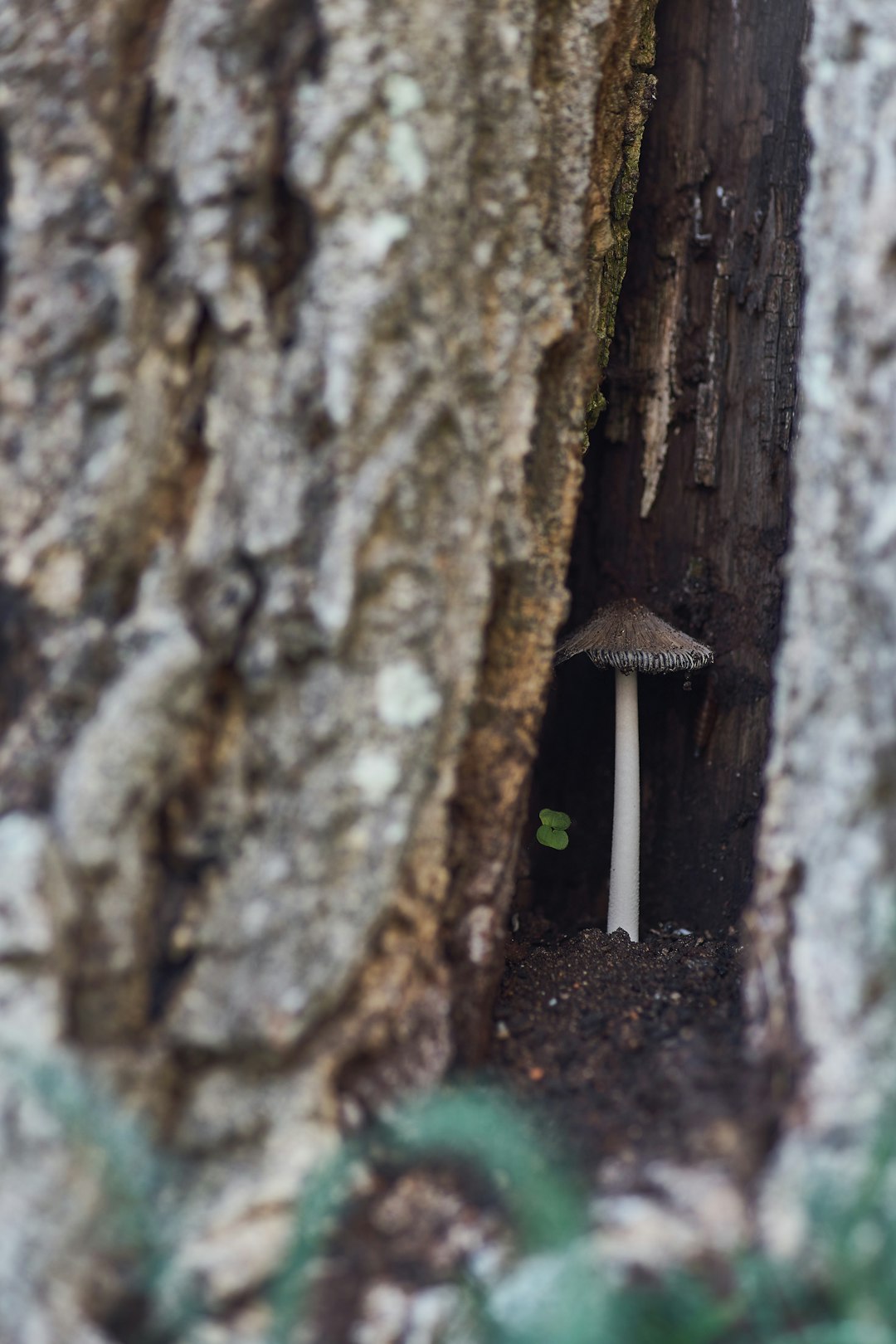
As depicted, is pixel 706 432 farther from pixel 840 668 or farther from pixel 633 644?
pixel 840 668

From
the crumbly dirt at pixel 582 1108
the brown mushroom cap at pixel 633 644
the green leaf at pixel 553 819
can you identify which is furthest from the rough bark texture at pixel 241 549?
the green leaf at pixel 553 819

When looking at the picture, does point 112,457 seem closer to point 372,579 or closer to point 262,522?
point 262,522

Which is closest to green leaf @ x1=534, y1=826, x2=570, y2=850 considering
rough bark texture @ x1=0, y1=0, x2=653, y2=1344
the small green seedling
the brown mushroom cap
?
the small green seedling

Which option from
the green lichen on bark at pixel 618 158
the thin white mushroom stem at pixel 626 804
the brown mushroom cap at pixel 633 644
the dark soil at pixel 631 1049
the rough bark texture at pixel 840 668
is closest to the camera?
the rough bark texture at pixel 840 668

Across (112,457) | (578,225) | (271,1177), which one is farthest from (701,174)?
(271,1177)

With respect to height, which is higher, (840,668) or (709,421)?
(709,421)

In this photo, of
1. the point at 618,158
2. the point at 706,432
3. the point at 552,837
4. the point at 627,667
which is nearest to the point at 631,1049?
the point at 552,837

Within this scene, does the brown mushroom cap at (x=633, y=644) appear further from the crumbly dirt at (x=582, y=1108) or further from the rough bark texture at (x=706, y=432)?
the crumbly dirt at (x=582, y=1108)
